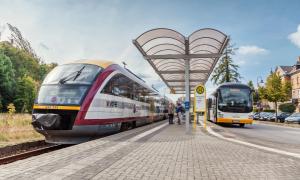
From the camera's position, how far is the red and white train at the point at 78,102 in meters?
11.6

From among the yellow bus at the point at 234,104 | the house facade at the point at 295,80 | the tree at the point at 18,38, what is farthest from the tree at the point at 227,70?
the tree at the point at 18,38

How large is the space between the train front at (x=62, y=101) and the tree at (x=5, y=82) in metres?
45.9

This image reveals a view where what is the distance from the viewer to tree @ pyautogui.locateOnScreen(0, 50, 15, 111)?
54.6 meters

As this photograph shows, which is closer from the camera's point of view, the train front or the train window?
the train front

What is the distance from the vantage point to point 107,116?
13508mm

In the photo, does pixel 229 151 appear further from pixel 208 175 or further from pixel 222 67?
pixel 222 67

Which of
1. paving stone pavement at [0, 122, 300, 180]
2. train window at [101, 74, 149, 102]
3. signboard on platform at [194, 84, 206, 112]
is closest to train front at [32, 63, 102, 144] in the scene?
train window at [101, 74, 149, 102]

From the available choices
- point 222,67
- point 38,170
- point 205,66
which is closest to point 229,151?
point 38,170

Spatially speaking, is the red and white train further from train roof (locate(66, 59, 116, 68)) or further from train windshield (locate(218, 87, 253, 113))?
train windshield (locate(218, 87, 253, 113))

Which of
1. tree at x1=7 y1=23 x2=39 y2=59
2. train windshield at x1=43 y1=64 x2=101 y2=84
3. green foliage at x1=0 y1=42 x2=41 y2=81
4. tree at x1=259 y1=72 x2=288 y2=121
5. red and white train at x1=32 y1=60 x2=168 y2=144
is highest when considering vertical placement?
tree at x1=7 y1=23 x2=39 y2=59

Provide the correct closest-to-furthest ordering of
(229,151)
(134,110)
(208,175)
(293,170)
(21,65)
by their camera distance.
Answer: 1. (208,175)
2. (293,170)
3. (229,151)
4. (134,110)
5. (21,65)

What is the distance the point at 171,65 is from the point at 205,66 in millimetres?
A: 2890

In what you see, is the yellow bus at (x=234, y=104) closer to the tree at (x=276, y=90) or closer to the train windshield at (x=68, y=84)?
the train windshield at (x=68, y=84)

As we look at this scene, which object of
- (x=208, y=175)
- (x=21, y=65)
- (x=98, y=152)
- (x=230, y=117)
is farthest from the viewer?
(x=21, y=65)
